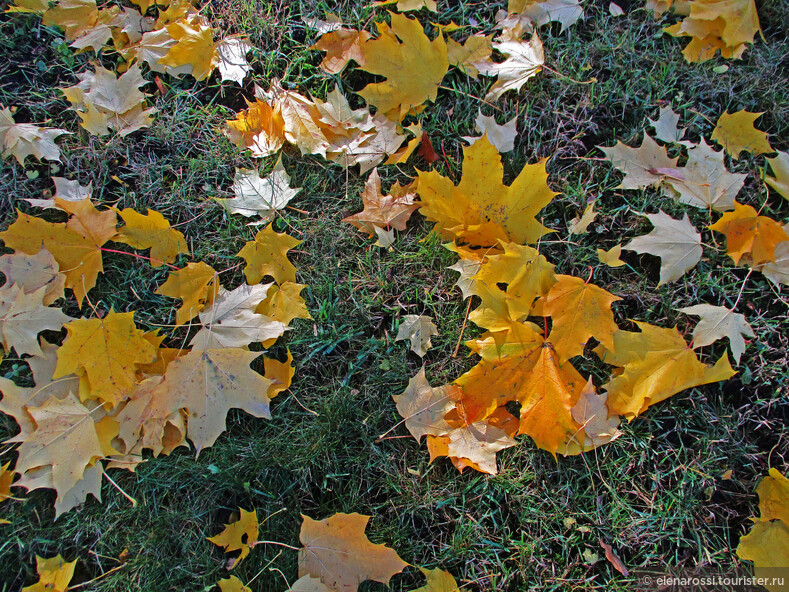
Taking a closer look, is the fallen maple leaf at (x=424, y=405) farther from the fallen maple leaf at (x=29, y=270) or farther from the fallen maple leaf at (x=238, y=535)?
the fallen maple leaf at (x=29, y=270)

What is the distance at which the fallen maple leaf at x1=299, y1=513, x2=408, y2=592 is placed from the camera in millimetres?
1657

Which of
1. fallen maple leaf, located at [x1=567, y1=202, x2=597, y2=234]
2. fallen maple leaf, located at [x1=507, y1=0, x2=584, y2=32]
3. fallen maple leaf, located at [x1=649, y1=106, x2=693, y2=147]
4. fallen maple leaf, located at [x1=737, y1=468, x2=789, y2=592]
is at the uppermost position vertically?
fallen maple leaf, located at [x1=507, y1=0, x2=584, y2=32]

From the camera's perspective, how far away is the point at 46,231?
1.89 meters

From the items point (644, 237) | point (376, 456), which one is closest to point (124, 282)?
point (376, 456)

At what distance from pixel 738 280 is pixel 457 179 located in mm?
1211

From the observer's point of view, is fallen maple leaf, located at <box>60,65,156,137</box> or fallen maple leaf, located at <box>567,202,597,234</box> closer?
fallen maple leaf, located at <box>567,202,597,234</box>

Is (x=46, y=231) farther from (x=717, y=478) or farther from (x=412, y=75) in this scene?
(x=717, y=478)

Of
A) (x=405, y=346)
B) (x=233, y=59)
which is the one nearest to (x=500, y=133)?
(x=405, y=346)

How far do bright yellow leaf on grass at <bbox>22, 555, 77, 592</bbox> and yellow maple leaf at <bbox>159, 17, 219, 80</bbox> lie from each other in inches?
78.6

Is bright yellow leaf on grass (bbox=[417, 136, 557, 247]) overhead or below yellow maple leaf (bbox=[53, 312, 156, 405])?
overhead

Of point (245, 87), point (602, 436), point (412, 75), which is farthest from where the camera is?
point (245, 87)

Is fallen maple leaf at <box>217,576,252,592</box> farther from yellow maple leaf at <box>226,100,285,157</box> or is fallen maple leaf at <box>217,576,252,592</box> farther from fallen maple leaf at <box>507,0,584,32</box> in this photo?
fallen maple leaf at <box>507,0,584,32</box>

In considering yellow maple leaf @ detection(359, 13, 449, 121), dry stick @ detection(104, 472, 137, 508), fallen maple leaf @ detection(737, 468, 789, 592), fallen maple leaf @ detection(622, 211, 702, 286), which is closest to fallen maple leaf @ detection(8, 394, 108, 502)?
dry stick @ detection(104, 472, 137, 508)

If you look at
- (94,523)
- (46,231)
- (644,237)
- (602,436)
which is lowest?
(94,523)
